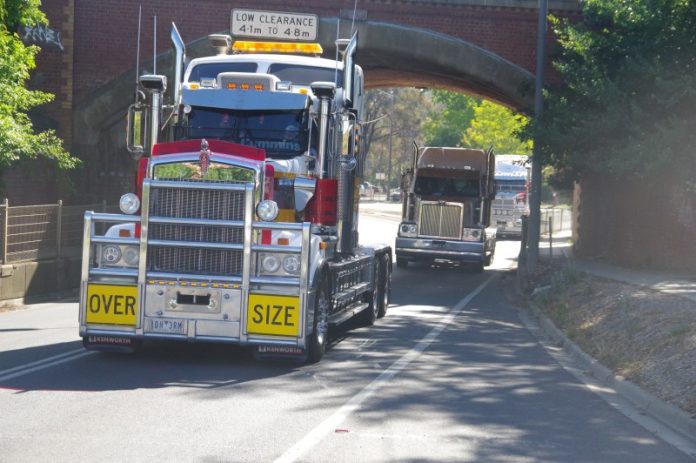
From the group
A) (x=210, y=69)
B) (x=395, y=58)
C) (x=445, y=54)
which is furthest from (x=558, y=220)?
(x=210, y=69)

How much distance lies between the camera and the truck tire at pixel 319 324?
1231 centimetres

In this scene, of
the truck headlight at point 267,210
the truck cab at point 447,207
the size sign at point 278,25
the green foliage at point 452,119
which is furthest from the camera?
the green foliage at point 452,119

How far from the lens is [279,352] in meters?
12.0

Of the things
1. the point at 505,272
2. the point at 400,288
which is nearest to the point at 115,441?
the point at 400,288

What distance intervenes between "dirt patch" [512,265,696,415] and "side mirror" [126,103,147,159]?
6539 millimetres

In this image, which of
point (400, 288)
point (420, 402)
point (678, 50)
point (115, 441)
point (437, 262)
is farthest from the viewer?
point (437, 262)

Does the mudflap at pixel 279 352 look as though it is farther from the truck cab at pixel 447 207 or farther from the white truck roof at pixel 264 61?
the truck cab at pixel 447 207

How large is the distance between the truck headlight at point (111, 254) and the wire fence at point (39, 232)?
8655 millimetres

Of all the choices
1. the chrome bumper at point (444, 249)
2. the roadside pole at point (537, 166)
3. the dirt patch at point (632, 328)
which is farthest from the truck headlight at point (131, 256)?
the chrome bumper at point (444, 249)

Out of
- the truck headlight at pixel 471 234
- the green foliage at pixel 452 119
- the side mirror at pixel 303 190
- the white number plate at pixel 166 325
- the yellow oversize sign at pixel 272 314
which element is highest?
the green foliage at pixel 452 119

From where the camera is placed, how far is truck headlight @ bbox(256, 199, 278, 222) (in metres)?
11.8

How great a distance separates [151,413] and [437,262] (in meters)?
26.0

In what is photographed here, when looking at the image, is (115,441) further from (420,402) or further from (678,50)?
(678,50)

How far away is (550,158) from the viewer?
1030 inches
